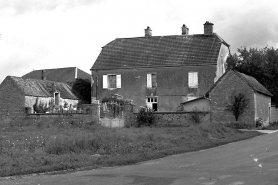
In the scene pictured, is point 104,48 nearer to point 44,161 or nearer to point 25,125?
point 25,125

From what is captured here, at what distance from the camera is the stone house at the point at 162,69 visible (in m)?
44.2

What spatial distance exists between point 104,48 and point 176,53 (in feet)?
31.2

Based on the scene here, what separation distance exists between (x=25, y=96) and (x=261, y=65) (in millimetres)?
27371

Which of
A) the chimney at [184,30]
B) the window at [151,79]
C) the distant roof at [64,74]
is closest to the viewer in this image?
the window at [151,79]

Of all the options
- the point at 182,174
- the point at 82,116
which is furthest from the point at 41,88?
the point at 182,174

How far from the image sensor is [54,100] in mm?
46625

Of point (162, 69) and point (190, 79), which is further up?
point (162, 69)

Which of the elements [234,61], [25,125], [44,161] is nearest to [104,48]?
[234,61]

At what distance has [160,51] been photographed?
46.8 meters

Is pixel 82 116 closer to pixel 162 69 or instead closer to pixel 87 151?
pixel 162 69

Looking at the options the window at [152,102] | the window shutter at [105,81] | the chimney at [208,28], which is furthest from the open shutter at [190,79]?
the window shutter at [105,81]

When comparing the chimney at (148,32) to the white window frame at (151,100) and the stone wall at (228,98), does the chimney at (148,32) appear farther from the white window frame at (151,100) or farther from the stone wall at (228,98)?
the stone wall at (228,98)

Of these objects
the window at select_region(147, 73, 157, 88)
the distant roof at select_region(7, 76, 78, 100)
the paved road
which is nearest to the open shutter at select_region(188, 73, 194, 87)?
the window at select_region(147, 73, 157, 88)

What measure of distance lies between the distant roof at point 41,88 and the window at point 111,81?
5200mm
